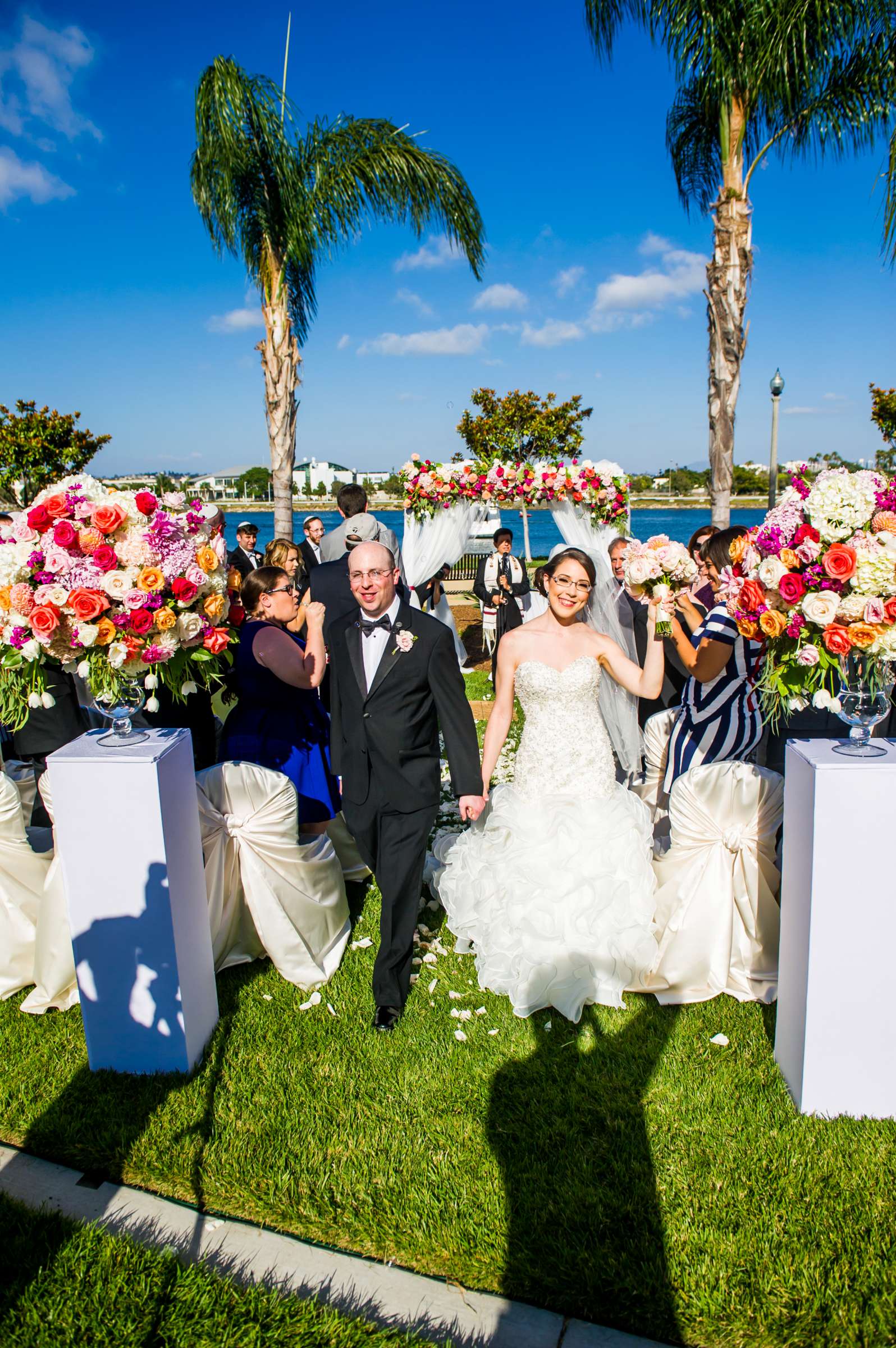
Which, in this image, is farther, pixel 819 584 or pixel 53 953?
pixel 53 953

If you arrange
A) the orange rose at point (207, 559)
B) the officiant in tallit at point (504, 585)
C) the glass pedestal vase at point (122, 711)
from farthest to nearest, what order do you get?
1. the officiant in tallit at point (504, 585)
2. the orange rose at point (207, 559)
3. the glass pedestal vase at point (122, 711)

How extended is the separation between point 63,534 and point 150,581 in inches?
16.4

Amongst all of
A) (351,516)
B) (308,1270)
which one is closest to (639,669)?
(308,1270)

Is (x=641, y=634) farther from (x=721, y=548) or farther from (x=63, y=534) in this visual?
(x=63, y=534)

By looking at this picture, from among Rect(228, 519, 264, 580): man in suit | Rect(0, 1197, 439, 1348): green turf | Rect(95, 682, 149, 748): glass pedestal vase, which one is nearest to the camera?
Rect(0, 1197, 439, 1348): green turf

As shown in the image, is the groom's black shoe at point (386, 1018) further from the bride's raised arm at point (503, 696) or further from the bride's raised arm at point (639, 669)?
the bride's raised arm at point (639, 669)

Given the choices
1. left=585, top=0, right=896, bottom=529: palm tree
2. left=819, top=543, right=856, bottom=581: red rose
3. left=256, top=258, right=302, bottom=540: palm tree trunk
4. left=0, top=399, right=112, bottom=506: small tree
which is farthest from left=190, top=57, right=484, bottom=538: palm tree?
left=0, top=399, right=112, bottom=506: small tree

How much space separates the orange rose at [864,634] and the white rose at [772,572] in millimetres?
343

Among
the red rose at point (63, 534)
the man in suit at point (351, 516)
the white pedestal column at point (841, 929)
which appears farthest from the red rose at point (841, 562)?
the man in suit at point (351, 516)

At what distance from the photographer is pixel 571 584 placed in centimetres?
461

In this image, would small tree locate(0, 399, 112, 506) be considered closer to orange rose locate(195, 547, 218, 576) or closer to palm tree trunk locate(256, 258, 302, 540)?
palm tree trunk locate(256, 258, 302, 540)

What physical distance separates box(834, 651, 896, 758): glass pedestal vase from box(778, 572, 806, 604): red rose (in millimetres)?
300

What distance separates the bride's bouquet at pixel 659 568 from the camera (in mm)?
4113

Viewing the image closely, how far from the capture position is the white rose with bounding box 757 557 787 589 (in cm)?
334
